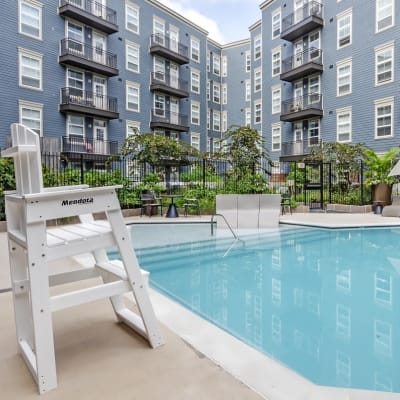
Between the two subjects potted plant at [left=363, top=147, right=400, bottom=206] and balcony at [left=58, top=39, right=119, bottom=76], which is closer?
potted plant at [left=363, top=147, right=400, bottom=206]

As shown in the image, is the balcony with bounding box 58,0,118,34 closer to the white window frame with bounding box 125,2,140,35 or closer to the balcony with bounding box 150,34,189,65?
the white window frame with bounding box 125,2,140,35

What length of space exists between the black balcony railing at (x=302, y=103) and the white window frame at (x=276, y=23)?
17.4ft

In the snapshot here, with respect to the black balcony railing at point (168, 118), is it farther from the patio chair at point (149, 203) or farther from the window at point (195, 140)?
the patio chair at point (149, 203)

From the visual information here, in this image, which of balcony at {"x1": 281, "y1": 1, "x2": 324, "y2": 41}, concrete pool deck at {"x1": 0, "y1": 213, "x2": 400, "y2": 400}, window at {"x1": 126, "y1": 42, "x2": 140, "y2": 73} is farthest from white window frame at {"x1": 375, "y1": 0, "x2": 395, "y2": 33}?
concrete pool deck at {"x1": 0, "y1": 213, "x2": 400, "y2": 400}

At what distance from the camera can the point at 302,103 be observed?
845 inches

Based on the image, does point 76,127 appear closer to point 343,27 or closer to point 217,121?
point 217,121

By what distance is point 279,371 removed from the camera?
6.40 feet

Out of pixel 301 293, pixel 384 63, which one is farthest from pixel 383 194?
pixel 301 293

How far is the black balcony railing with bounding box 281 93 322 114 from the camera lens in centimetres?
2063

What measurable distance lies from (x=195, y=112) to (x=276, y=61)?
722cm

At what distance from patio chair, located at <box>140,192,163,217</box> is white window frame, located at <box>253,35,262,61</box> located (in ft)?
62.7

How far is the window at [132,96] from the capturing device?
860 inches

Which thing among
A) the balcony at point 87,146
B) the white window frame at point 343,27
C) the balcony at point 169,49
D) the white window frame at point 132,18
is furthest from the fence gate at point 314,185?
the white window frame at point 132,18

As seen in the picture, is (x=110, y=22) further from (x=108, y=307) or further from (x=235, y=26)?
(x=108, y=307)
